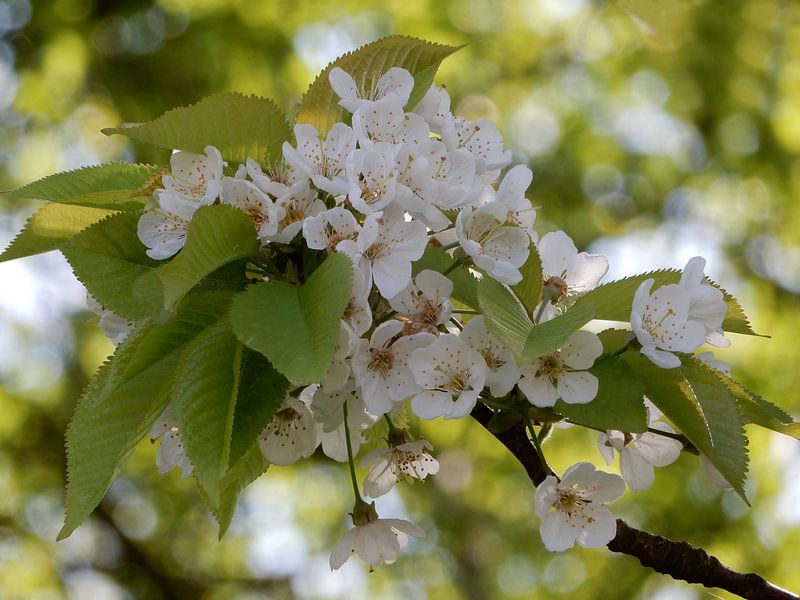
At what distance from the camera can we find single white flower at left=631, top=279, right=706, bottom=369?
0.89 meters

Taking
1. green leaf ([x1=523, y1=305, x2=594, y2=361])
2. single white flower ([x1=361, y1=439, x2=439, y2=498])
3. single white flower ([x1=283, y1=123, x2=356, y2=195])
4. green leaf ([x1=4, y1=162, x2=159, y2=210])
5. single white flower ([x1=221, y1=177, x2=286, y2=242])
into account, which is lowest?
single white flower ([x1=361, y1=439, x2=439, y2=498])

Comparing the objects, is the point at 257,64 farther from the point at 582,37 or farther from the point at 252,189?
the point at 252,189

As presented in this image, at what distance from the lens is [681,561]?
1.06 metres

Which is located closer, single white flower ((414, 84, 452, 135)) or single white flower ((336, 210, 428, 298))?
single white flower ((336, 210, 428, 298))

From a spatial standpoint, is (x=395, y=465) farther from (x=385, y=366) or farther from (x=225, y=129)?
(x=225, y=129)

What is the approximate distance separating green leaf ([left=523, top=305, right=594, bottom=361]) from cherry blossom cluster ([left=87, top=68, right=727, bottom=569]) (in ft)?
0.16

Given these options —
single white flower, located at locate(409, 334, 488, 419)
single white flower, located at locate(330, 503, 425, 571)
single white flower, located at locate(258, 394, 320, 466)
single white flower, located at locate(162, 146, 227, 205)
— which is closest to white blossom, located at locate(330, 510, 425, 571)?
single white flower, located at locate(330, 503, 425, 571)

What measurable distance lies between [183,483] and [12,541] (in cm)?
108

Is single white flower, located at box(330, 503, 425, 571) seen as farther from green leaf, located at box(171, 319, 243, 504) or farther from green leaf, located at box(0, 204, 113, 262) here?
green leaf, located at box(0, 204, 113, 262)

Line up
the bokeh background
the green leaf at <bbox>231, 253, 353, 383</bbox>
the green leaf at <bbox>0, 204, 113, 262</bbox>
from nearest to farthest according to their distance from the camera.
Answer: the green leaf at <bbox>231, 253, 353, 383</bbox> < the green leaf at <bbox>0, 204, 113, 262</bbox> < the bokeh background

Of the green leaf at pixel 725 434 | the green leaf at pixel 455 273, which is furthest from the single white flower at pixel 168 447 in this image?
the green leaf at pixel 725 434

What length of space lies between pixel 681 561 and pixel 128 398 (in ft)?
2.11

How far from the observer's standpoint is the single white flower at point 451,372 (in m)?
0.89

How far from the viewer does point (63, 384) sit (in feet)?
17.8
